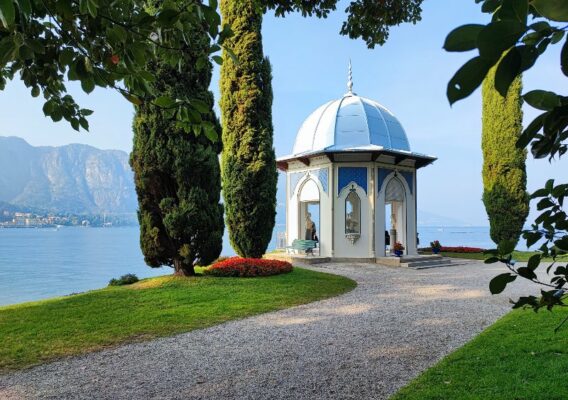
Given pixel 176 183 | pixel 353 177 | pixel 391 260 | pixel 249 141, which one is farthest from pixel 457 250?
pixel 176 183

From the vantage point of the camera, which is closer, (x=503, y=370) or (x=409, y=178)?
(x=503, y=370)

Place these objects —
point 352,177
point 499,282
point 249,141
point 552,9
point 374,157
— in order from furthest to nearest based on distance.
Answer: point 352,177
point 374,157
point 249,141
point 499,282
point 552,9

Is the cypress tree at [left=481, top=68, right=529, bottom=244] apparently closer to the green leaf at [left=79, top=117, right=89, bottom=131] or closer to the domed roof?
the domed roof

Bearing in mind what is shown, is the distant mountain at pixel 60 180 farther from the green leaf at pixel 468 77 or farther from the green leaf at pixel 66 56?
the green leaf at pixel 468 77

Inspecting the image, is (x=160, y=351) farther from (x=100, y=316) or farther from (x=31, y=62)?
(x=31, y=62)

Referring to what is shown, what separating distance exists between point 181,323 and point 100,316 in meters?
1.58

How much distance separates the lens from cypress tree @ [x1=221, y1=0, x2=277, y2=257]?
13086mm

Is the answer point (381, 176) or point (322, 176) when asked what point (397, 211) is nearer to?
point (381, 176)

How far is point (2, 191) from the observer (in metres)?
114

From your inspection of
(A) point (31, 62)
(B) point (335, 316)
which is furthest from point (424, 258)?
(A) point (31, 62)

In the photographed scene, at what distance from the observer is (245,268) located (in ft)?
37.8

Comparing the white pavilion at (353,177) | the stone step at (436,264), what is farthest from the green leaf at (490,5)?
the stone step at (436,264)

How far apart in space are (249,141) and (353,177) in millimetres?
5043

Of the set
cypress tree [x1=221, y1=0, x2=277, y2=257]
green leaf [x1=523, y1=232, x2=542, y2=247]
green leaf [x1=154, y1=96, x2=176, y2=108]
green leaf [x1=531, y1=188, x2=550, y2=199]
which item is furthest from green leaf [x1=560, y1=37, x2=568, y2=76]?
cypress tree [x1=221, y1=0, x2=277, y2=257]
